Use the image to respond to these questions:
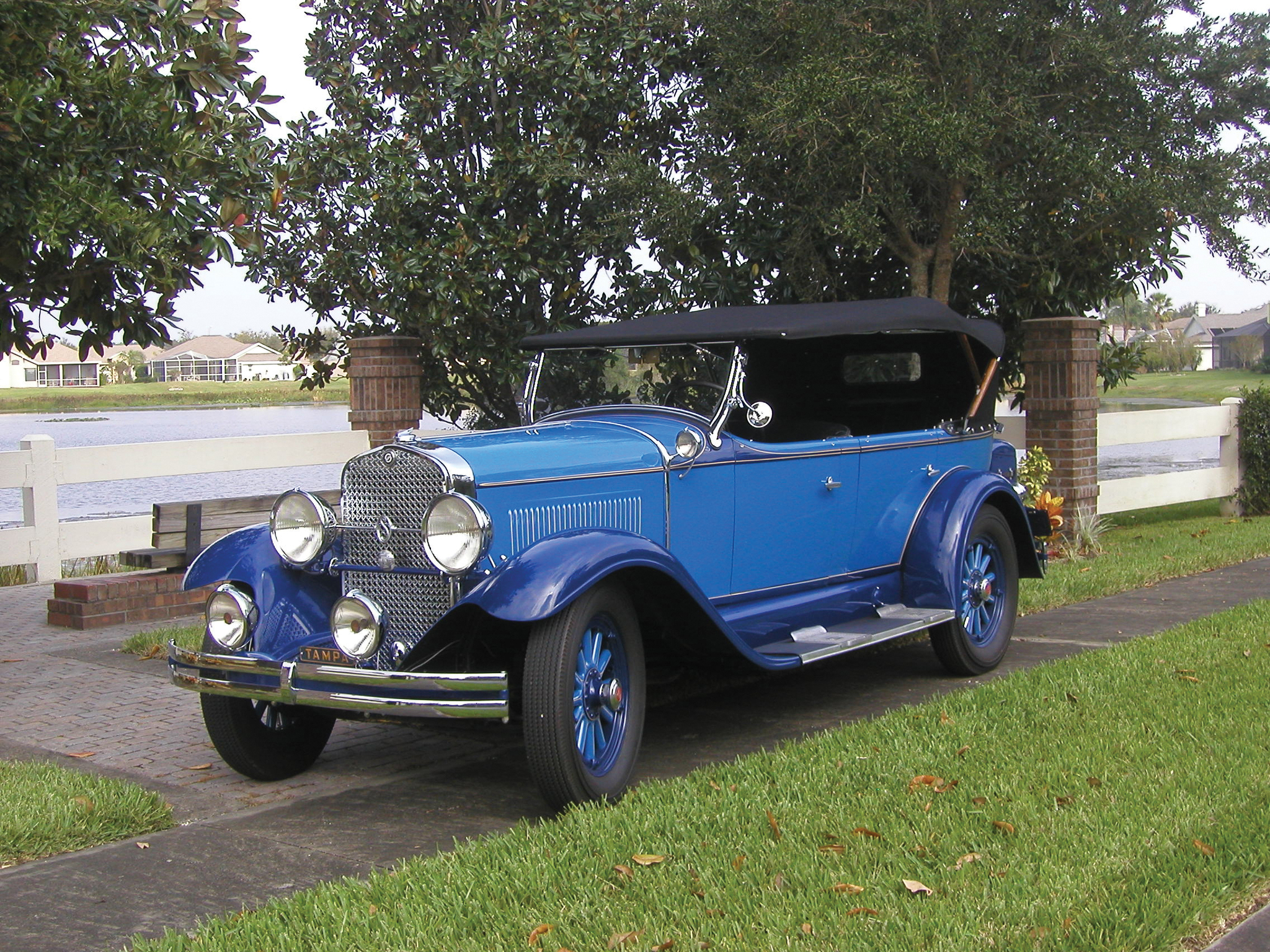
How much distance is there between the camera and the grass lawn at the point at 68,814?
4426 mm

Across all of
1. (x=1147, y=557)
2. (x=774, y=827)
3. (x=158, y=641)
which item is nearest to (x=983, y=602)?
(x=774, y=827)

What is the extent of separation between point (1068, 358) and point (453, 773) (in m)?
7.79

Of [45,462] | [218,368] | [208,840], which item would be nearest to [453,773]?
[208,840]

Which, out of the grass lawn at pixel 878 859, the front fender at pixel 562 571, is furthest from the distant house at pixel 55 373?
the grass lawn at pixel 878 859

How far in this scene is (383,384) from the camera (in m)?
10.8

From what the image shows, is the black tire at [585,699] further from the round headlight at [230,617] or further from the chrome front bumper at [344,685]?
the round headlight at [230,617]

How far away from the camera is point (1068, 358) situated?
1140 cm

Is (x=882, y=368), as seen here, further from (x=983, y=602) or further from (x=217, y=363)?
(x=217, y=363)

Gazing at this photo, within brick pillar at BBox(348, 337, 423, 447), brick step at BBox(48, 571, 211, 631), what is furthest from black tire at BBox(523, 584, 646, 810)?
brick pillar at BBox(348, 337, 423, 447)

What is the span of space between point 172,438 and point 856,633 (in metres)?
6.55

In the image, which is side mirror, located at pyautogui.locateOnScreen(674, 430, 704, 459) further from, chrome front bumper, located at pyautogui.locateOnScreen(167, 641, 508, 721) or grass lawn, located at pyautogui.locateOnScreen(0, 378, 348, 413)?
grass lawn, located at pyautogui.locateOnScreen(0, 378, 348, 413)

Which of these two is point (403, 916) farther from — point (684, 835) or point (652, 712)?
point (652, 712)

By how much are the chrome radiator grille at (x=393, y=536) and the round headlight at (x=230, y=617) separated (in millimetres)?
385

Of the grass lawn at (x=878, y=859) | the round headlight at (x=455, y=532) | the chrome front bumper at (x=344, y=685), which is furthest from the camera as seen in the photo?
the round headlight at (x=455, y=532)
